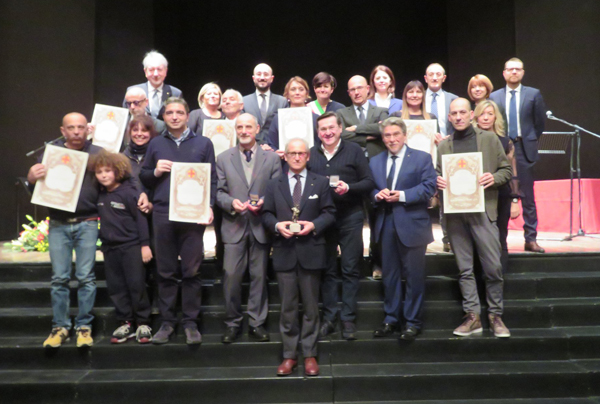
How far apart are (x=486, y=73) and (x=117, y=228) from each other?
260 inches

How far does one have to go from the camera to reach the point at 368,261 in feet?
15.1

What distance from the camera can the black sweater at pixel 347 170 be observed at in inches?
156

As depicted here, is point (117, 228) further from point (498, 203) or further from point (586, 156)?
point (586, 156)

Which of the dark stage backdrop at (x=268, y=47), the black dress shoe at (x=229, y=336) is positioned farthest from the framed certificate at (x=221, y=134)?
the dark stage backdrop at (x=268, y=47)

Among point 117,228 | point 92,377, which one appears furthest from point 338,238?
point 92,377

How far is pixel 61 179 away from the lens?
3748mm

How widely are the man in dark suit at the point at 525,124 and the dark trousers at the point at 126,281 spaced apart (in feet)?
11.3

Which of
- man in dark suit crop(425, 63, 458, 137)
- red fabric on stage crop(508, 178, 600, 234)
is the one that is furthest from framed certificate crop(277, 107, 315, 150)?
red fabric on stage crop(508, 178, 600, 234)

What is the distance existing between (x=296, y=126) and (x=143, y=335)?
2011 millimetres

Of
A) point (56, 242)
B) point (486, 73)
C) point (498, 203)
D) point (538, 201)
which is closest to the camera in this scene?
point (56, 242)

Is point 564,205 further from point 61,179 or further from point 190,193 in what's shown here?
point 61,179

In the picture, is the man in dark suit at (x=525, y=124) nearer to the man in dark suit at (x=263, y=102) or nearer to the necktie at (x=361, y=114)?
the necktie at (x=361, y=114)

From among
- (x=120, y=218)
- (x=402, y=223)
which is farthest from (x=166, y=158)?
(x=402, y=223)

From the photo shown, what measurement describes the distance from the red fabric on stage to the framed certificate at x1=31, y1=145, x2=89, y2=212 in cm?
561
